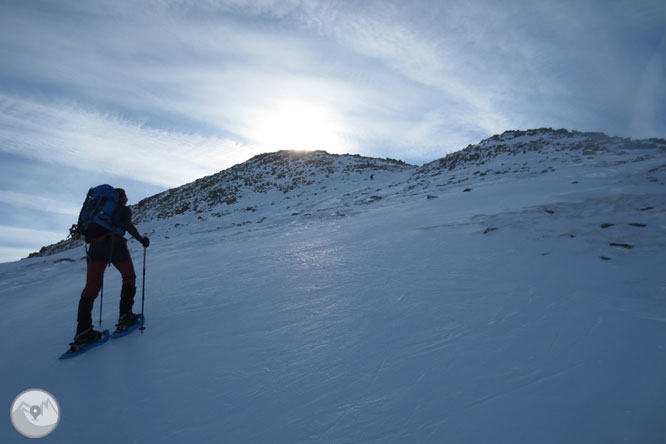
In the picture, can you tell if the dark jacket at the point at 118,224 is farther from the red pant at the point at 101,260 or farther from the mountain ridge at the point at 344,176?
the mountain ridge at the point at 344,176

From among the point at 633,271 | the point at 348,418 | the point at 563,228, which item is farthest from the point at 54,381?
the point at 563,228

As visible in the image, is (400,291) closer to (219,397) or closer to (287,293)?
(287,293)

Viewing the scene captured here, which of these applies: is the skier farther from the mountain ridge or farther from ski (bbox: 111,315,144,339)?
the mountain ridge

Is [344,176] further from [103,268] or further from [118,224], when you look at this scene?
[103,268]

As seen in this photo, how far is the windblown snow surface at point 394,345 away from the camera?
231 cm

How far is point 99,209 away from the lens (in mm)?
4418

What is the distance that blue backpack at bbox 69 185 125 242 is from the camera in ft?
14.3

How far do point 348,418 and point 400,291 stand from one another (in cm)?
245

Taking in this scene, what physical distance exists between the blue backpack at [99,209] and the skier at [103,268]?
46 millimetres

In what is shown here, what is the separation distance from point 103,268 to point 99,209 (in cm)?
86

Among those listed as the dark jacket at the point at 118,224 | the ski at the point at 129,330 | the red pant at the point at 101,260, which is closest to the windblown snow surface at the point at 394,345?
the ski at the point at 129,330

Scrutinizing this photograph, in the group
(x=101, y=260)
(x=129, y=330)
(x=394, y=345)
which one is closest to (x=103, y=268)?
(x=101, y=260)

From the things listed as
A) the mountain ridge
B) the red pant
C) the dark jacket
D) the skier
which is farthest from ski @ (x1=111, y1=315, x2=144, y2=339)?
the mountain ridge

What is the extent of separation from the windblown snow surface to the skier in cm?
34
